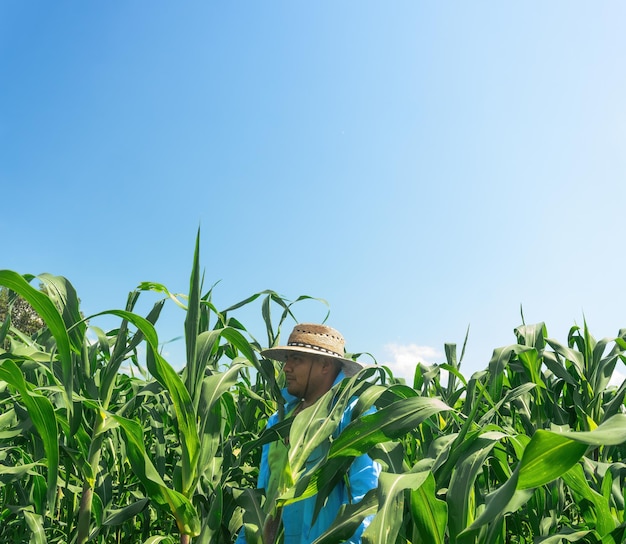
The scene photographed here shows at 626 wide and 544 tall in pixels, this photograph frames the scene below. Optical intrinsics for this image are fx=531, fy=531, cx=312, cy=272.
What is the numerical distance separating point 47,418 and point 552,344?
2064 mm

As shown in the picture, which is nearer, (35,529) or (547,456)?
(547,456)

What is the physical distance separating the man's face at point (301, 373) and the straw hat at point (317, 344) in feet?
0.13

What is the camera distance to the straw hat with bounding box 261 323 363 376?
6.48 ft

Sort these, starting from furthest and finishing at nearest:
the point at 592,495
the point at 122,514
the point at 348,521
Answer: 1. the point at 122,514
2. the point at 592,495
3. the point at 348,521

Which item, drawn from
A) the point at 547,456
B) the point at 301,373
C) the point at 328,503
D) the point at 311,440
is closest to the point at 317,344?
the point at 301,373

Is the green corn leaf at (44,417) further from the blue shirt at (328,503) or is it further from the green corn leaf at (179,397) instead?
the blue shirt at (328,503)

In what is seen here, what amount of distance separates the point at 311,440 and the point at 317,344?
0.84 metres

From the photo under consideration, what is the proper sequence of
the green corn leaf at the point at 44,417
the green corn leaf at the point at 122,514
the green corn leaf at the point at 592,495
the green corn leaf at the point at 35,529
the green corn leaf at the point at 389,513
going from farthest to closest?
the green corn leaf at the point at 35,529
the green corn leaf at the point at 122,514
the green corn leaf at the point at 592,495
the green corn leaf at the point at 44,417
the green corn leaf at the point at 389,513

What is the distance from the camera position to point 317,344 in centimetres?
200

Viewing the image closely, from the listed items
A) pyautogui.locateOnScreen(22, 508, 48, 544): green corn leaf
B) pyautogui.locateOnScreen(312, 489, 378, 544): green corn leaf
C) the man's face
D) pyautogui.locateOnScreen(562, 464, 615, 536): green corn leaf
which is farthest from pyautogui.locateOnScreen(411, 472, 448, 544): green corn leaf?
pyautogui.locateOnScreen(22, 508, 48, 544): green corn leaf

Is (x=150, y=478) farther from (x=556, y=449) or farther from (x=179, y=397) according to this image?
(x=556, y=449)

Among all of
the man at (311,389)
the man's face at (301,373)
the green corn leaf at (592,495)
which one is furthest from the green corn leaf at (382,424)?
the man's face at (301,373)

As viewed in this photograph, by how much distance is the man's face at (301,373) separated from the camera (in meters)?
1.98

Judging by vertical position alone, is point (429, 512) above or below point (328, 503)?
above
